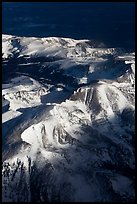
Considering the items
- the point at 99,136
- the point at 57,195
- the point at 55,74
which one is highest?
the point at 55,74

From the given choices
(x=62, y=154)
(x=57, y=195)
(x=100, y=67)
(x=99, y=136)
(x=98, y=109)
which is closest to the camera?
(x=57, y=195)

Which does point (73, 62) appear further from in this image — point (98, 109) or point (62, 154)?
point (62, 154)

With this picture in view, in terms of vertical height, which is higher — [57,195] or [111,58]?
[111,58]

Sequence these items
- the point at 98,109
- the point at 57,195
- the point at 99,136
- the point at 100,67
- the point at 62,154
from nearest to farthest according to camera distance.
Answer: the point at 57,195 < the point at 62,154 < the point at 99,136 < the point at 98,109 < the point at 100,67

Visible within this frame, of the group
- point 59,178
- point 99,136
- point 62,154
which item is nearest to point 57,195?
point 59,178

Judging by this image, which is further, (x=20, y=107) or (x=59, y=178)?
(x=20, y=107)

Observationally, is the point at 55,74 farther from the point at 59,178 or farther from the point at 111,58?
the point at 59,178
